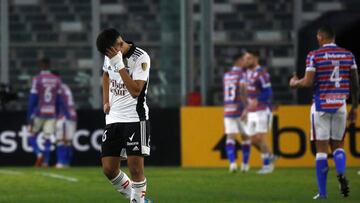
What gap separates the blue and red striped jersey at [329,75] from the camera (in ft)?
54.3

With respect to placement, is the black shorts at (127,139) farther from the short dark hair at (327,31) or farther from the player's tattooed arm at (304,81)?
the short dark hair at (327,31)

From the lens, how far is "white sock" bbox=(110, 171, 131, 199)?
14175 millimetres

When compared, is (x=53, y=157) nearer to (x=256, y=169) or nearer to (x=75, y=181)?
(x=256, y=169)

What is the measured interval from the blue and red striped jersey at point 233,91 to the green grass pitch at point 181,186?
116 centimetres

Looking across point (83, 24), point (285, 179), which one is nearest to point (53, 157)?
point (83, 24)

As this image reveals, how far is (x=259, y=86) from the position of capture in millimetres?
23984

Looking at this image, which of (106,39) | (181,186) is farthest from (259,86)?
(106,39)

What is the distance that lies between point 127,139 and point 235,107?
11443 mm

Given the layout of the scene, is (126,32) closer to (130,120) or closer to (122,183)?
(122,183)

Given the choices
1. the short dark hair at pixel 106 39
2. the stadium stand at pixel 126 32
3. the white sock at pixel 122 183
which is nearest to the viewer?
the short dark hair at pixel 106 39

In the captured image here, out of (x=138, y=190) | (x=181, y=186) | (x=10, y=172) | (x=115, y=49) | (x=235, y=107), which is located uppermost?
(x=115, y=49)

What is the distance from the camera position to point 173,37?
3027 centimetres

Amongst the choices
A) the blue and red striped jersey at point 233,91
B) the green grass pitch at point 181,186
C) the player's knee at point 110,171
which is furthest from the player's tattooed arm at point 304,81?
the blue and red striped jersey at point 233,91

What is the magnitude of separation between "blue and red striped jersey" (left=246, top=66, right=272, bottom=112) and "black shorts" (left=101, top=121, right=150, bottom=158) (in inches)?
403
